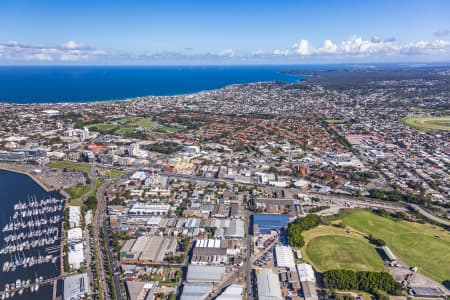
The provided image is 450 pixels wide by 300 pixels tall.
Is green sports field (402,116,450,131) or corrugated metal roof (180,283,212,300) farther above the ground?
green sports field (402,116,450,131)

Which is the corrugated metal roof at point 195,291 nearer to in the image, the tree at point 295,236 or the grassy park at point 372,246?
the tree at point 295,236

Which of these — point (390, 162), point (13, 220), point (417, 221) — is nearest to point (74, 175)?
point (13, 220)

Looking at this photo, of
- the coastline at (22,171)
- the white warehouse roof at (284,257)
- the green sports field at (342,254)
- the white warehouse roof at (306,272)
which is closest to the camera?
the white warehouse roof at (306,272)

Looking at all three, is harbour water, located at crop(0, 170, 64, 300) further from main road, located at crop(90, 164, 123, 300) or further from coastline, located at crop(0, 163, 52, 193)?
main road, located at crop(90, 164, 123, 300)

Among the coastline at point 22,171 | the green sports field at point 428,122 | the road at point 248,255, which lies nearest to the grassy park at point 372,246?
the road at point 248,255

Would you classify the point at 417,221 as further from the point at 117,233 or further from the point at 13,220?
the point at 13,220

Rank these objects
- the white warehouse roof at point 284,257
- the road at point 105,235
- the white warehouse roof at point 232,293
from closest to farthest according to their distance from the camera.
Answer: the white warehouse roof at point 232,293
the road at point 105,235
the white warehouse roof at point 284,257

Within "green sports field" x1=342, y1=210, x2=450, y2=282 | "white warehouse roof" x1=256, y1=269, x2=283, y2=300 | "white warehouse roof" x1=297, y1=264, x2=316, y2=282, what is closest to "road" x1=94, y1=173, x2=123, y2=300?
"white warehouse roof" x1=256, y1=269, x2=283, y2=300
